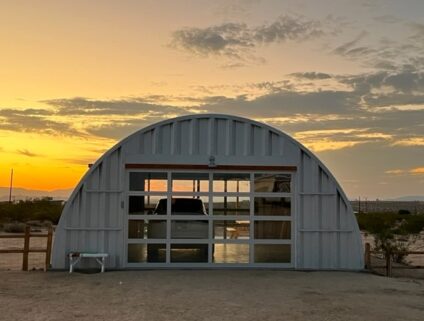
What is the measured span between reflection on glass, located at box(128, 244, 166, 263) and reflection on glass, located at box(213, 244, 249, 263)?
4.67 feet

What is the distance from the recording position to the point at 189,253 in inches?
578

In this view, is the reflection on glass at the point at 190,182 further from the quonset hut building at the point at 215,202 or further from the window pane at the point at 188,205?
the window pane at the point at 188,205

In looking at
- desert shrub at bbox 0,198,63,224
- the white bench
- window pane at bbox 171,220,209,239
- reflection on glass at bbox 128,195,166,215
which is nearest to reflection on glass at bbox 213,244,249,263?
window pane at bbox 171,220,209,239

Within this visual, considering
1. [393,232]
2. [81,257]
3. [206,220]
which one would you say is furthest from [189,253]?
[393,232]

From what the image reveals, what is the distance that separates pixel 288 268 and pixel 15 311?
770 centimetres

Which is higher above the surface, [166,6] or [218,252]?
[166,6]

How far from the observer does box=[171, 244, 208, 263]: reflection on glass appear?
14.6 meters

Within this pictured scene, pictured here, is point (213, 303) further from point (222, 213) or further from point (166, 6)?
point (166, 6)

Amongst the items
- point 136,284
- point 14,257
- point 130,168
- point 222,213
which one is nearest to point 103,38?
point 130,168

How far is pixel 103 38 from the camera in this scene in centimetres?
1470

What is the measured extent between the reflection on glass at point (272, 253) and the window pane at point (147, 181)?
3027mm

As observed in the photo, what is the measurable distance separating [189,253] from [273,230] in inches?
92.7

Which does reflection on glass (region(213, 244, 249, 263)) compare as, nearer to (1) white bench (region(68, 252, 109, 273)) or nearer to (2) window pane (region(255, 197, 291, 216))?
(2) window pane (region(255, 197, 291, 216))

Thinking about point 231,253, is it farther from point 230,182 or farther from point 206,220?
point 230,182
